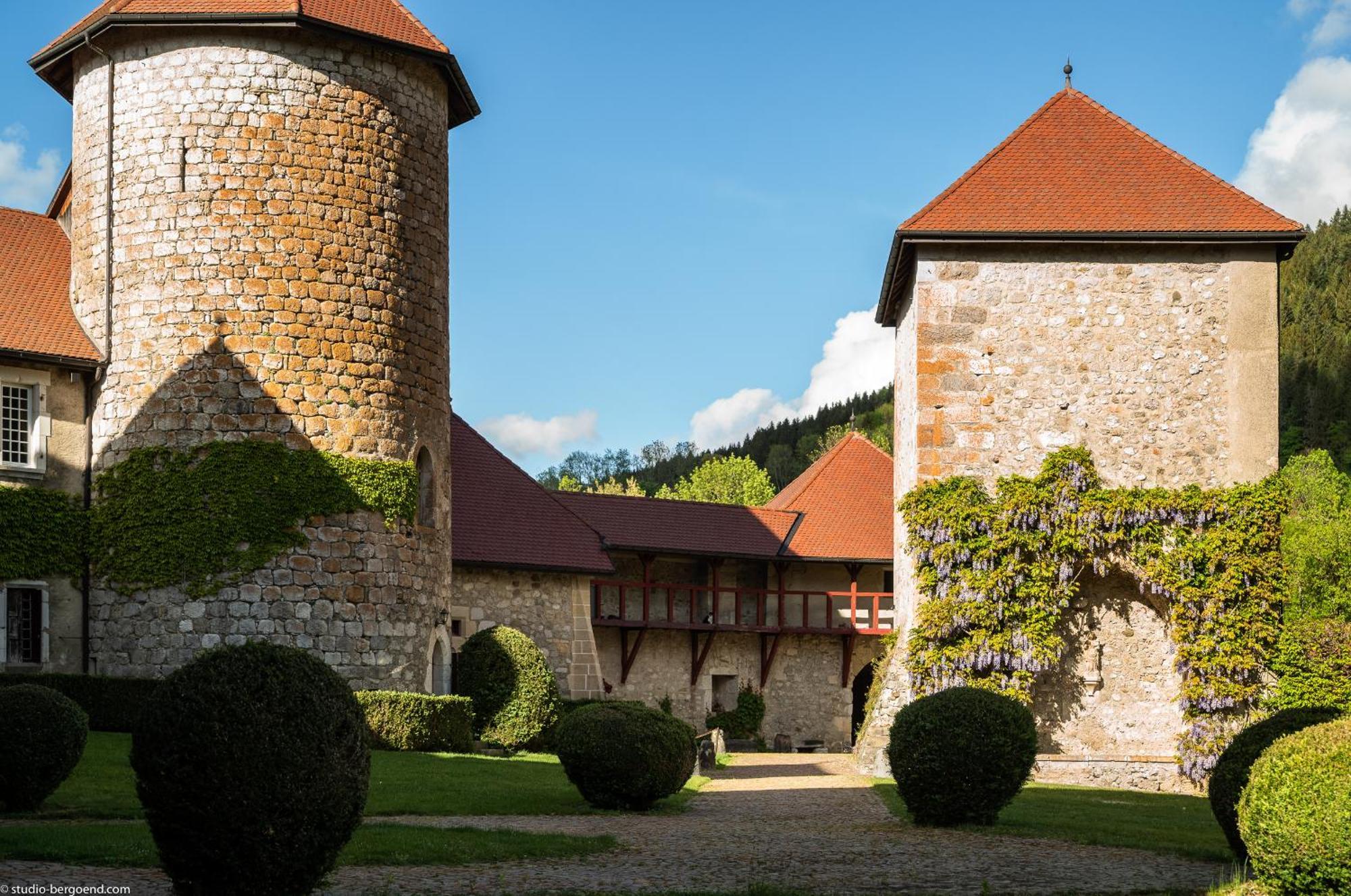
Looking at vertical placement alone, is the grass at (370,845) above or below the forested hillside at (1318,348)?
below

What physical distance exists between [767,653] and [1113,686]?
10512 mm

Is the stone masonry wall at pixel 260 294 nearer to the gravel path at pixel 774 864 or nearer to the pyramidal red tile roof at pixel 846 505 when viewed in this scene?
the gravel path at pixel 774 864

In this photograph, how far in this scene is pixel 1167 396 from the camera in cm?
2503

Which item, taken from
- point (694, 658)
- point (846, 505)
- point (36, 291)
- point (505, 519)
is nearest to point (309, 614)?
point (36, 291)

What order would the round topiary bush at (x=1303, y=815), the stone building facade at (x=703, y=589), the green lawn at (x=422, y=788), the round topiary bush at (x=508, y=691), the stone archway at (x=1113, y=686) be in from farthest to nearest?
1. the stone building facade at (x=703, y=589)
2. the round topiary bush at (x=508, y=691)
3. the stone archway at (x=1113, y=686)
4. the green lawn at (x=422, y=788)
5. the round topiary bush at (x=1303, y=815)

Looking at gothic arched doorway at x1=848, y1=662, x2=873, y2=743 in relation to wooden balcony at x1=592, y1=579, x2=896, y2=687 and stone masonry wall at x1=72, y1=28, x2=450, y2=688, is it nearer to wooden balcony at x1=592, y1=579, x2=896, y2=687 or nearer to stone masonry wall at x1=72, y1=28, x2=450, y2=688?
wooden balcony at x1=592, y1=579, x2=896, y2=687

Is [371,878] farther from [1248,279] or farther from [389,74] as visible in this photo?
[1248,279]

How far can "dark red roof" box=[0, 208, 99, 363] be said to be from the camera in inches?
902

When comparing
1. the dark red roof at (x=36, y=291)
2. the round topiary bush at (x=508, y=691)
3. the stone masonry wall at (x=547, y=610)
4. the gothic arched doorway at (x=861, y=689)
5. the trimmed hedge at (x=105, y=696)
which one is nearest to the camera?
the trimmed hedge at (x=105, y=696)

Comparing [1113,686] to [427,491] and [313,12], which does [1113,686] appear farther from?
[313,12]

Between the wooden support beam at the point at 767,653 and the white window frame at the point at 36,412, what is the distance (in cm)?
1651

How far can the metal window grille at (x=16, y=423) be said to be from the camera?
22.8m

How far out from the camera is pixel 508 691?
25781 mm

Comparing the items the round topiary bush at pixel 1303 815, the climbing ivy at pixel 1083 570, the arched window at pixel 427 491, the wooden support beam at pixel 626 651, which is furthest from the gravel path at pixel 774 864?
the wooden support beam at pixel 626 651
